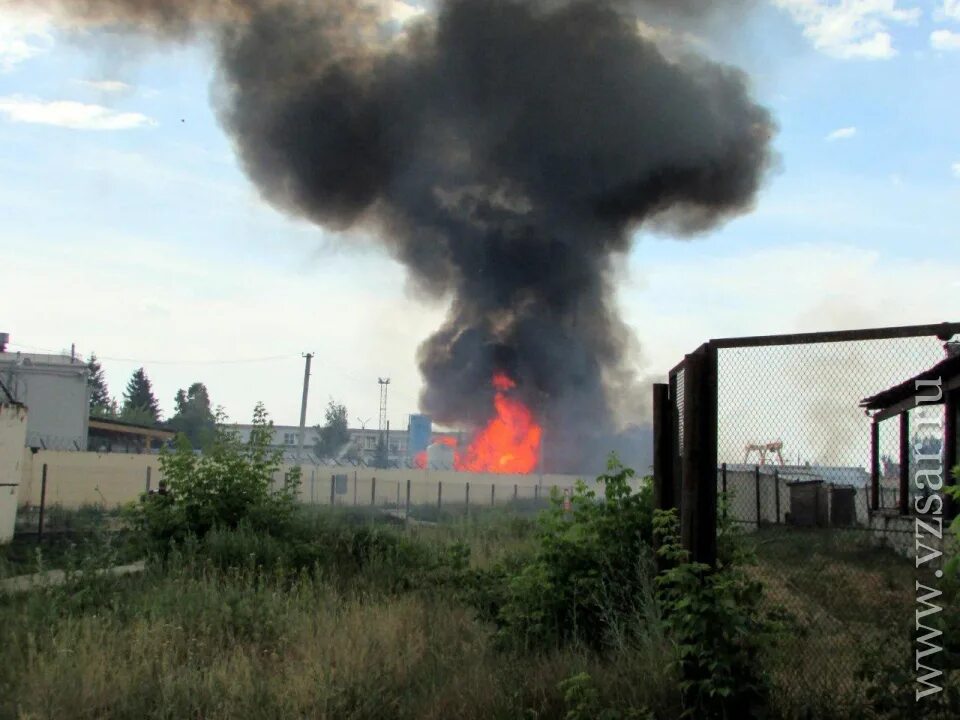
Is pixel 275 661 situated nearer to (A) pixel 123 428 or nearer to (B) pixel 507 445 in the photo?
(B) pixel 507 445

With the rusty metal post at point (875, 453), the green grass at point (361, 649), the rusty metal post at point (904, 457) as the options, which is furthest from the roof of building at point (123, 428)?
the rusty metal post at point (875, 453)

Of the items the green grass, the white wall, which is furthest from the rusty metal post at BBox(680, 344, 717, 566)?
the white wall

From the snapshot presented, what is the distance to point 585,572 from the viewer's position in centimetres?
661

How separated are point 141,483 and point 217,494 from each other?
2158cm

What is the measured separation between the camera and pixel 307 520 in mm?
12500

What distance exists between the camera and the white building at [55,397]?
4756 cm

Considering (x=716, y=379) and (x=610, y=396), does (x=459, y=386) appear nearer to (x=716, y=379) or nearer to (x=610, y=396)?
(x=610, y=396)

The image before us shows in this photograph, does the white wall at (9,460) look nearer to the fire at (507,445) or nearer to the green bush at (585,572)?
the green bush at (585,572)

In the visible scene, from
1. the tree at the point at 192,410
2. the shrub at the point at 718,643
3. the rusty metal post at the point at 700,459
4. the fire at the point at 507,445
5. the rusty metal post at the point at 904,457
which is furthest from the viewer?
the tree at the point at 192,410

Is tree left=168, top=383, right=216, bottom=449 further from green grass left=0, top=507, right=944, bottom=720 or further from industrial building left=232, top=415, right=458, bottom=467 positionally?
green grass left=0, top=507, right=944, bottom=720

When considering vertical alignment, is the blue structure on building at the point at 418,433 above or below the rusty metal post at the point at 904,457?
above

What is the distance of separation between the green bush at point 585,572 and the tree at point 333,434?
91734 millimetres

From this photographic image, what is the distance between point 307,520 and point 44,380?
41355 millimetres

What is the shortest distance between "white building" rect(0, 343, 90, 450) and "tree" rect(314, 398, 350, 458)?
48322mm
